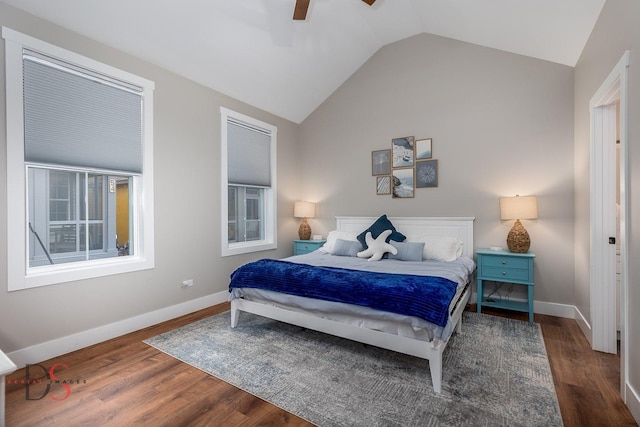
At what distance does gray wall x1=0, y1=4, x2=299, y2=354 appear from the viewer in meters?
2.37

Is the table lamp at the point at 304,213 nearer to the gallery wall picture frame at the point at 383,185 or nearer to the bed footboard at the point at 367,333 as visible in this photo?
the gallery wall picture frame at the point at 383,185

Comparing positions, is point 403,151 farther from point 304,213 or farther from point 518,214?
point 304,213

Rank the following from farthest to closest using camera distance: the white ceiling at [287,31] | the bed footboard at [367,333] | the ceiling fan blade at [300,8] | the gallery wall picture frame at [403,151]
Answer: the gallery wall picture frame at [403,151] < the white ceiling at [287,31] < the ceiling fan blade at [300,8] < the bed footboard at [367,333]

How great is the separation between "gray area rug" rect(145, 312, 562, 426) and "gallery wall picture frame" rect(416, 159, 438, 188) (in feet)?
6.25

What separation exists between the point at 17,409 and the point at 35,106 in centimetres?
223

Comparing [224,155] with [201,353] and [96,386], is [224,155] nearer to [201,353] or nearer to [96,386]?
[201,353]

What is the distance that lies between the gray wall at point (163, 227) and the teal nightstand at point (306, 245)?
0.86m

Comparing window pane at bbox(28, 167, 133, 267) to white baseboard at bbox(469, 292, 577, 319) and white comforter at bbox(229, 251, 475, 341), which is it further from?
white baseboard at bbox(469, 292, 577, 319)

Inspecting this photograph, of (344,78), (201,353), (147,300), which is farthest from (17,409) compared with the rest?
(344,78)

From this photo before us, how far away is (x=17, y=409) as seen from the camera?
6.10 ft

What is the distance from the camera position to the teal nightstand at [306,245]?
4727 millimetres

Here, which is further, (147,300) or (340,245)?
(340,245)

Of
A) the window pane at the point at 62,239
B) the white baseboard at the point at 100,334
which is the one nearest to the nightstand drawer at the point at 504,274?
the white baseboard at the point at 100,334

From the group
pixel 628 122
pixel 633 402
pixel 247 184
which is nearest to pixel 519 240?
pixel 628 122
